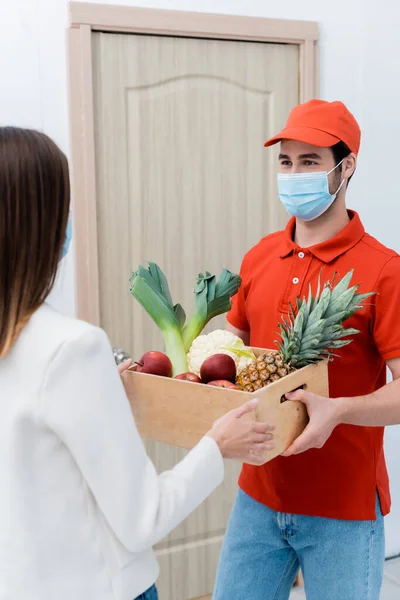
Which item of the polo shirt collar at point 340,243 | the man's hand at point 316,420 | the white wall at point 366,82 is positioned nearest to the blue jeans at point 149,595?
the man's hand at point 316,420

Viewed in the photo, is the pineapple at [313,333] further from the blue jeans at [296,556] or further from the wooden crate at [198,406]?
the blue jeans at [296,556]

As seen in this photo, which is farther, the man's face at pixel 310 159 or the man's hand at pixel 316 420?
the man's face at pixel 310 159

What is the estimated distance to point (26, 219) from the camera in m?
1.07

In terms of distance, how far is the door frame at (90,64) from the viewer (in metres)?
2.45

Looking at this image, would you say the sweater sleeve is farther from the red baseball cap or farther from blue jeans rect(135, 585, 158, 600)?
Answer: the red baseball cap

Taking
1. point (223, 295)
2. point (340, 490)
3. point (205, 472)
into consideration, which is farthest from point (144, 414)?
point (340, 490)

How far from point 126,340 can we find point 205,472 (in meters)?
1.51

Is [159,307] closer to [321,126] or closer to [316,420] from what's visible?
[316,420]

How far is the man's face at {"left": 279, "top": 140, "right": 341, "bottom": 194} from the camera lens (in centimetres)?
171

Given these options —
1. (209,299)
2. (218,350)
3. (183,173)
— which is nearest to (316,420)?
(218,350)

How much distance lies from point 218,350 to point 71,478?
51 cm

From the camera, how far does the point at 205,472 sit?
123cm

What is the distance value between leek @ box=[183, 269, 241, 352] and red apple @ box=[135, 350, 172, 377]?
145 millimetres

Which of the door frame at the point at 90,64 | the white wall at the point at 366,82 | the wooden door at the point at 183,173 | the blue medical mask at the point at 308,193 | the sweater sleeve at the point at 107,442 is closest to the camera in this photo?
the sweater sleeve at the point at 107,442
